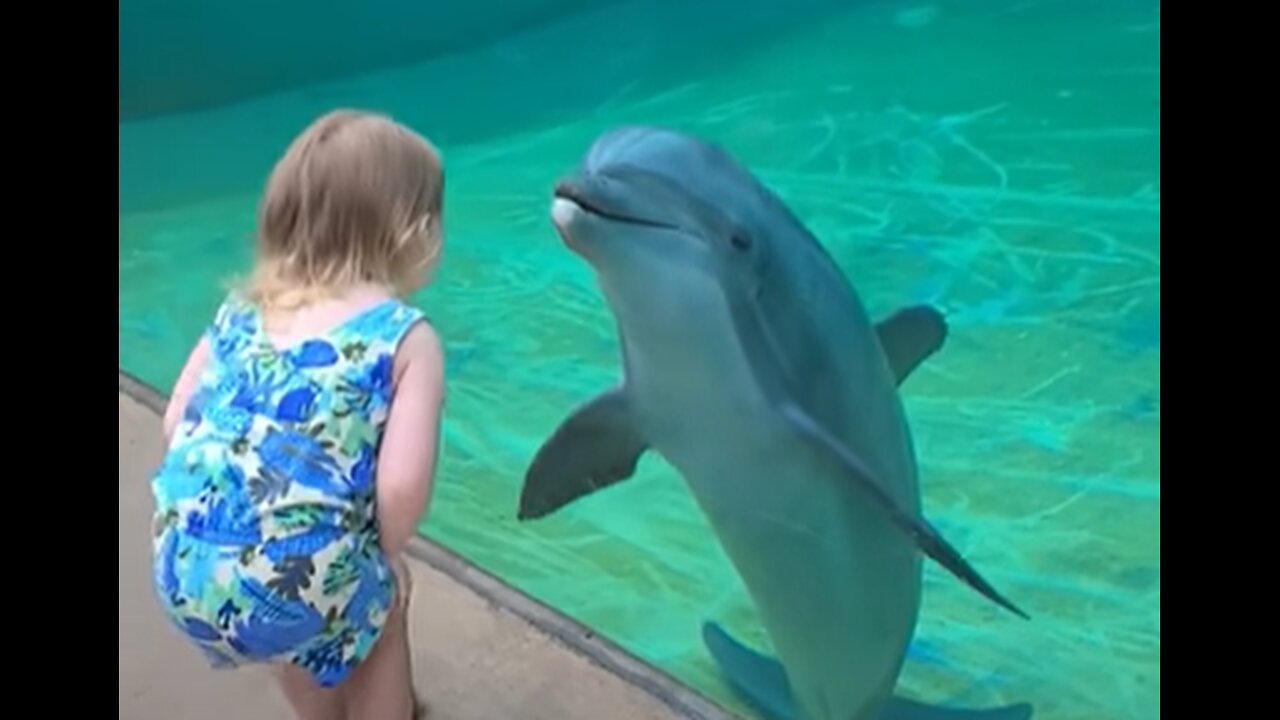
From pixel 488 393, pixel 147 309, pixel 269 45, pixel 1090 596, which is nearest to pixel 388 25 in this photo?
pixel 269 45

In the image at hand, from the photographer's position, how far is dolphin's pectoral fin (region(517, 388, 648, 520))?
2.83 meters

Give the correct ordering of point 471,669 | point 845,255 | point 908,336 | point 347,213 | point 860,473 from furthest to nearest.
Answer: point 845,255
point 471,669
point 908,336
point 860,473
point 347,213

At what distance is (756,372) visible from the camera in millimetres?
2605

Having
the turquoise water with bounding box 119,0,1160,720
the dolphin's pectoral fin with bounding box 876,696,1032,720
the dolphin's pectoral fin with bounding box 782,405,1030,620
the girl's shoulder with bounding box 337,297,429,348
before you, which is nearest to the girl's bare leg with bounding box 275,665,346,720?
the girl's shoulder with bounding box 337,297,429,348

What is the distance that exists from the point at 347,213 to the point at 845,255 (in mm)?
2107

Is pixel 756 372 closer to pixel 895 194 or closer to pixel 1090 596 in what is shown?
pixel 1090 596

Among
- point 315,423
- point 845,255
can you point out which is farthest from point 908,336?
point 845,255

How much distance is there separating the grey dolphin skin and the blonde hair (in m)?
0.26

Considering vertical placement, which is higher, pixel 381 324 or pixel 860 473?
pixel 381 324

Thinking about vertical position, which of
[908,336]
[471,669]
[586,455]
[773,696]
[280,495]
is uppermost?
[908,336]

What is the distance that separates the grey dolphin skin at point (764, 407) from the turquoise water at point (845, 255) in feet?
0.74

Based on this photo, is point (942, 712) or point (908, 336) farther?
point (942, 712)

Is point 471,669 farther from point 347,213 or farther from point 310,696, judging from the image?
point 347,213

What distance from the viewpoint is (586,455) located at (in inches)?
115
